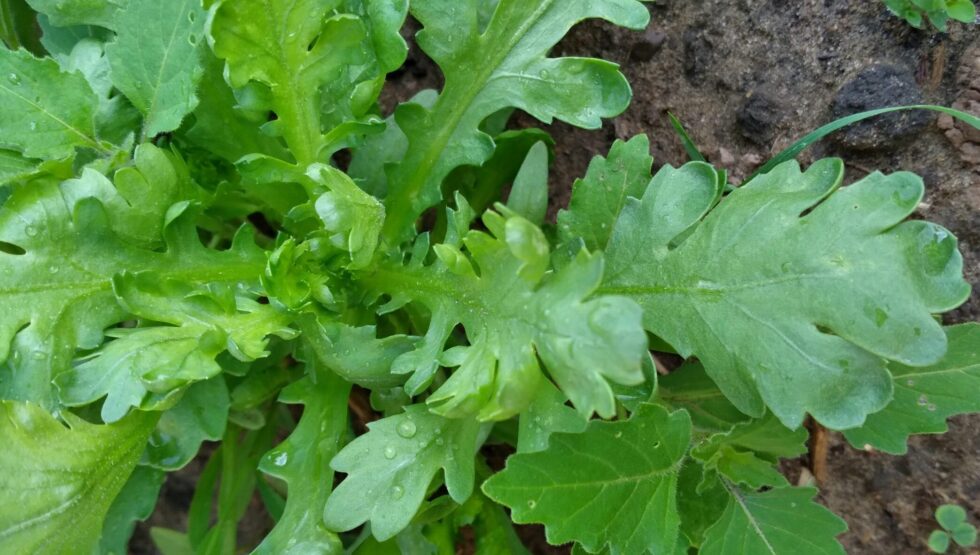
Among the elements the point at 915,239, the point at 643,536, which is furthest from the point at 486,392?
the point at 915,239

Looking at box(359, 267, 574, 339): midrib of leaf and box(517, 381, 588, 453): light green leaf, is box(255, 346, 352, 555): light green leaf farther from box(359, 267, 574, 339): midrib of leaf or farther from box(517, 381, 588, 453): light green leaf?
box(517, 381, 588, 453): light green leaf

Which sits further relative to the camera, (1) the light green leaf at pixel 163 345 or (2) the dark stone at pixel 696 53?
(2) the dark stone at pixel 696 53

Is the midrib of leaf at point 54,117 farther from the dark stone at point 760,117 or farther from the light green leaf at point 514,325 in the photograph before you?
the dark stone at point 760,117

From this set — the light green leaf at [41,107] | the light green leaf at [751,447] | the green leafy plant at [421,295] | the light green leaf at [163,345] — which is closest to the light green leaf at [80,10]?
the green leafy plant at [421,295]

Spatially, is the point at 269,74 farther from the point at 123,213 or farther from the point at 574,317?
the point at 574,317

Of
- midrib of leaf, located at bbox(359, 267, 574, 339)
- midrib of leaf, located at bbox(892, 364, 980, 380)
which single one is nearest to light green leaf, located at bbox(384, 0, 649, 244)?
midrib of leaf, located at bbox(359, 267, 574, 339)

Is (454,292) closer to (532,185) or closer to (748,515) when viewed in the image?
(532,185)

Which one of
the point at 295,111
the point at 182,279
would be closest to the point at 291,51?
the point at 295,111
